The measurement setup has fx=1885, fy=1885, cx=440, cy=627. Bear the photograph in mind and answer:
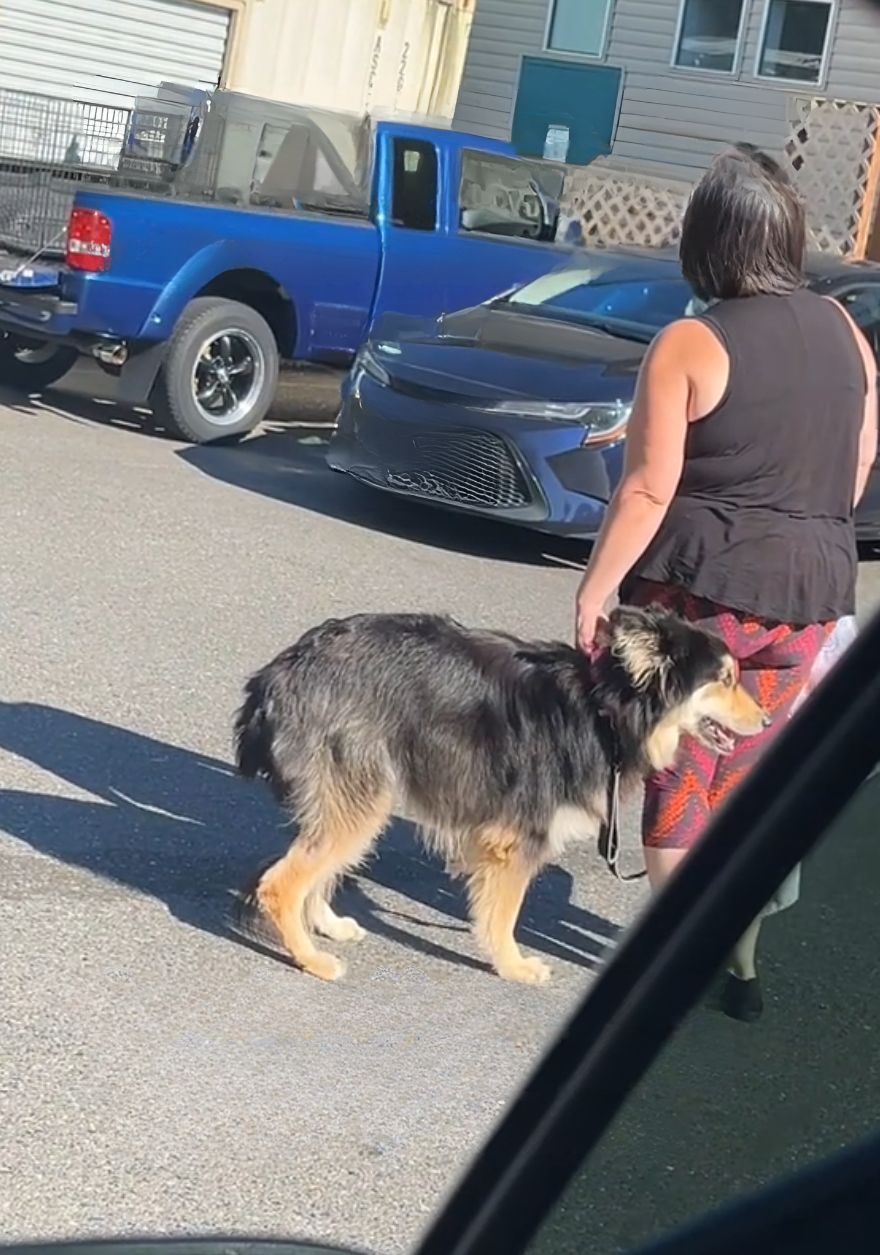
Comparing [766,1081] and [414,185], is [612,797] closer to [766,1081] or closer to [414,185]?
[766,1081]

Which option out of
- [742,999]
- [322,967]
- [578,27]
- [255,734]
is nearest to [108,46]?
[578,27]

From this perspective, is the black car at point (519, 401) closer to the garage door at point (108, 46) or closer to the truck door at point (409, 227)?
the truck door at point (409, 227)

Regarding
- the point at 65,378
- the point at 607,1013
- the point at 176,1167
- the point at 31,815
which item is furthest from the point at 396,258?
the point at 607,1013

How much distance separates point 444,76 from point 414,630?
17.3m

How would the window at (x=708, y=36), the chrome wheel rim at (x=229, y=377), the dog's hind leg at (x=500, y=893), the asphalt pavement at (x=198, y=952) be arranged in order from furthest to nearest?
the window at (x=708, y=36) < the chrome wheel rim at (x=229, y=377) < the dog's hind leg at (x=500, y=893) < the asphalt pavement at (x=198, y=952)

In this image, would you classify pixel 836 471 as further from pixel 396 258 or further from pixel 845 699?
pixel 396 258

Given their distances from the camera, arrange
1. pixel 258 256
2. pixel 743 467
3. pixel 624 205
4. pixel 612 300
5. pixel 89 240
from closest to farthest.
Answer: pixel 743 467, pixel 612 300, pixel 89 240, pixel 258 256, pixel 624 205

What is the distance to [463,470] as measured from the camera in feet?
30.8

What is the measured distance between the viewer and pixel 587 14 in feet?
83.3

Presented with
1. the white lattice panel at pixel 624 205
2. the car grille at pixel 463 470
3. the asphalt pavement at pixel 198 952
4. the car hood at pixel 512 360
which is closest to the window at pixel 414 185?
the car hood at pixel 512 360

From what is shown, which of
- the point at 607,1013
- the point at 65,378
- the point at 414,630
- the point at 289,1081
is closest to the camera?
the point at 607,1013

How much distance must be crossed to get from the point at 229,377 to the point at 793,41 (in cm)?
1499

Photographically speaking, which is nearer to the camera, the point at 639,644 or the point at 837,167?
the point at 639,644

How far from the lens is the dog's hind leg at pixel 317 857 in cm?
469
